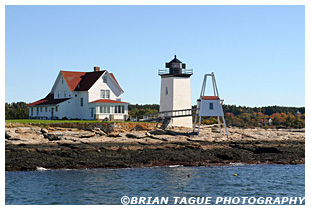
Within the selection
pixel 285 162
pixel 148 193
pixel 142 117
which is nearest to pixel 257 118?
pixel 142 117

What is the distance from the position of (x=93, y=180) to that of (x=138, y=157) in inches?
268

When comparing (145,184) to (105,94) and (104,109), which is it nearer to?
(104,109)

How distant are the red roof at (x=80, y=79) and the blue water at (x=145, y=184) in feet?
75.6

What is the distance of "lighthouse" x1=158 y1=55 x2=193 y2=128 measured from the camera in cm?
4659

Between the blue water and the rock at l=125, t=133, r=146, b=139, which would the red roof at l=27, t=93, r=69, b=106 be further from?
the blue water

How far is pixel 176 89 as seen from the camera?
46.6 meters

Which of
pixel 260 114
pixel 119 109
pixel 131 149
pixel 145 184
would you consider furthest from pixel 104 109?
pixel 260 114

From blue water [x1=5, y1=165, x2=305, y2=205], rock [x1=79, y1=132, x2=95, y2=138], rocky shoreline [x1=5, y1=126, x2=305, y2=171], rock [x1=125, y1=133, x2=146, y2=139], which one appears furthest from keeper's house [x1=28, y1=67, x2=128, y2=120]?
blue water [x1=5, y1=165, x2=305, y2=205]

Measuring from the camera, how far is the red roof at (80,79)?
50953 millimetres

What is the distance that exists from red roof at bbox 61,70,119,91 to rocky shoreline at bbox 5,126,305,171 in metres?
11.2

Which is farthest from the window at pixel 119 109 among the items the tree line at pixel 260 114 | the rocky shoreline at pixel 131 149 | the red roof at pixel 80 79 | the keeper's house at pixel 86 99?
the tree line at pixel 260 114

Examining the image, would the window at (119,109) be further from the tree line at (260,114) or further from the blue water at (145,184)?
the blue water at (145,184)

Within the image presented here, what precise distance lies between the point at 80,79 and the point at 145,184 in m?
30.1
